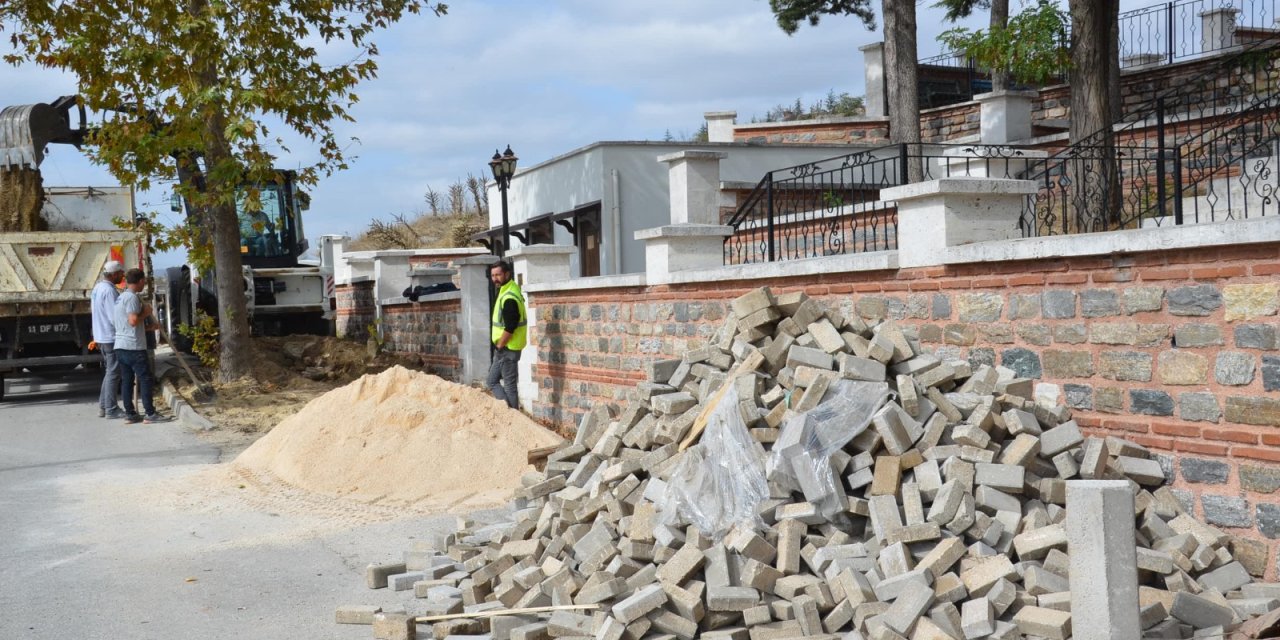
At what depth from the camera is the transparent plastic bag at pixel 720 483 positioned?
19.8 feet

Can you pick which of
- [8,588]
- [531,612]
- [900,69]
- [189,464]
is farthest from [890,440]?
[900,69]

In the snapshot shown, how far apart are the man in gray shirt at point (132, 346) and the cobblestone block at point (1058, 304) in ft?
35.6

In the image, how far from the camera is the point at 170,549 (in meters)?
7.68

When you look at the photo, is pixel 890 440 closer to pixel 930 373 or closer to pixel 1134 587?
pixel 930 373

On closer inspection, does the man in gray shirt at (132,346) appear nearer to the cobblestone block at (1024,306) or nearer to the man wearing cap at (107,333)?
the man wearing cap at (107,333)

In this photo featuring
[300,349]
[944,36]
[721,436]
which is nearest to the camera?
[721,436]

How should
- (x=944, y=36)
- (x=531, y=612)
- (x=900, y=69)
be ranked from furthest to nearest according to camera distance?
1. (x=900, y=69)
2. (x=944, y=36)
3. (x=531, y=612)

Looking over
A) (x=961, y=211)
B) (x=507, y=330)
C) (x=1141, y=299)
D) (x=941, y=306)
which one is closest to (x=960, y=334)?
(x=941, y=306)

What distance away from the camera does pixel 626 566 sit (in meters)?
5.92

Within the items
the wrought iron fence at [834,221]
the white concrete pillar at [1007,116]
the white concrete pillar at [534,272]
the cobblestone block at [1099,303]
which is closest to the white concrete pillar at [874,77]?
the white concrete pillar at [1007,116]

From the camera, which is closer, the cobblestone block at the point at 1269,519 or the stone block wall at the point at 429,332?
the cobblestone block at the point at 1269,519

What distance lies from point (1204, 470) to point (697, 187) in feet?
22.0

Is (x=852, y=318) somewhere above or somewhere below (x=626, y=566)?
above

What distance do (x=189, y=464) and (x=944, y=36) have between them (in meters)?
10.6
